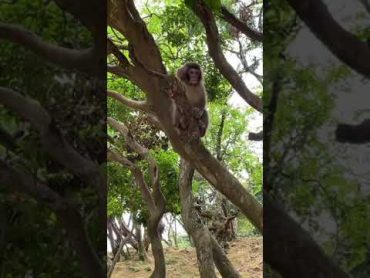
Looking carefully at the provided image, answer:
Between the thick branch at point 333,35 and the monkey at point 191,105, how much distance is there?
5.20 ft

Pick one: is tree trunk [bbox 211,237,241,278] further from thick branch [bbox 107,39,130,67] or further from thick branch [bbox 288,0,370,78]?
thick branch [bbox 288,0,370,78]

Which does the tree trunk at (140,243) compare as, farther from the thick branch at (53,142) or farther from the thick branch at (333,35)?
the thick branch at (333,35)

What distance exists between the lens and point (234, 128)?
677cm

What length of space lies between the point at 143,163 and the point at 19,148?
4.22m

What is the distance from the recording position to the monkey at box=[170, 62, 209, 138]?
3527 mm

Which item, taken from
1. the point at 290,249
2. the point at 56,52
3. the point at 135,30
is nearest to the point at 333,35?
the point at 290,249

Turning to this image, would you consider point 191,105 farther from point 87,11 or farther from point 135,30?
point 87,11

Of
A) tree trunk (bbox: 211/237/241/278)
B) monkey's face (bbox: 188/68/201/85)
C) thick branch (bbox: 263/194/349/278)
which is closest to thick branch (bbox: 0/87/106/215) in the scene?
thick branch (bbox: 263/194/349/278)

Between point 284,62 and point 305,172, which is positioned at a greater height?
point 284,62

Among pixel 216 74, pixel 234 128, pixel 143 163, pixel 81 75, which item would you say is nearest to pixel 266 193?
pixel 81 75

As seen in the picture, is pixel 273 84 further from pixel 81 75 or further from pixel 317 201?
pixel 81 75

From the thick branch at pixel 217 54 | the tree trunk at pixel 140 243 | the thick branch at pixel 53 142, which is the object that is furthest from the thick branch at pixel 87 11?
the tree trunk at pixel 140 243

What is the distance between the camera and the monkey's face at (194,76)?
13.7 feet

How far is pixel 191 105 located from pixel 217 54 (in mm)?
385
